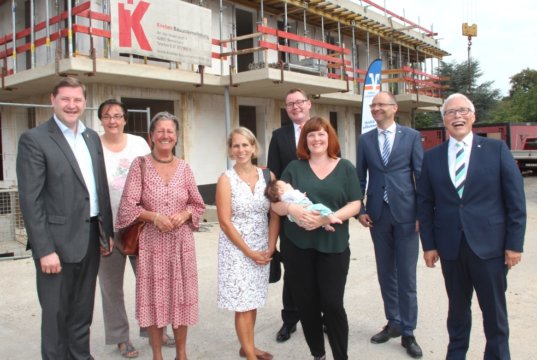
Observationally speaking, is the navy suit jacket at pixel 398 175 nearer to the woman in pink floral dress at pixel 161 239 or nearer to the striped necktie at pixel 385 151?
the striped necktie at pixel 385 151

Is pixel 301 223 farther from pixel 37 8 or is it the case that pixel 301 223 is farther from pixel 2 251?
pixel 37 8

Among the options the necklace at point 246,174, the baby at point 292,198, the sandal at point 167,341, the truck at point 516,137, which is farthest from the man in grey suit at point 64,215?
the truck at point 516,137

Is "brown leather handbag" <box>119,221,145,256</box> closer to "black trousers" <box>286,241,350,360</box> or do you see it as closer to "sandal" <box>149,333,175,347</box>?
"sandal" <box>149,333,175,347</box>

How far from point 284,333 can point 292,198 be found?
4.82 feet

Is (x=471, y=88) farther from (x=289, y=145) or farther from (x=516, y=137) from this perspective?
(x=289, y=145)

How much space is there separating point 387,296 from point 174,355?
1.77m

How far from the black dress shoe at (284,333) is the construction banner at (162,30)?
6739 millimetres

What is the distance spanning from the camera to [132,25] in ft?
30.0

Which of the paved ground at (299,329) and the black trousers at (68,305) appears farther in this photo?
the paved ground at (299,329)

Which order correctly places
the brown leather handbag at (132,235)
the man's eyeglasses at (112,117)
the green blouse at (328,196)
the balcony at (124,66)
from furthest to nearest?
the balcony at (124,66) < the man's eyeglasses at (112,117) < the brown leather handbag at (132,235) < the green blouse at (328,196)

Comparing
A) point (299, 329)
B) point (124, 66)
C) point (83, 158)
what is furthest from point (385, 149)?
point (124, 66)

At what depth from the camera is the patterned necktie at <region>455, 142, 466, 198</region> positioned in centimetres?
304

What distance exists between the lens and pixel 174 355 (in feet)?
12.4

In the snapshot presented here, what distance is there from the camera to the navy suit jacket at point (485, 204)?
114 inches
